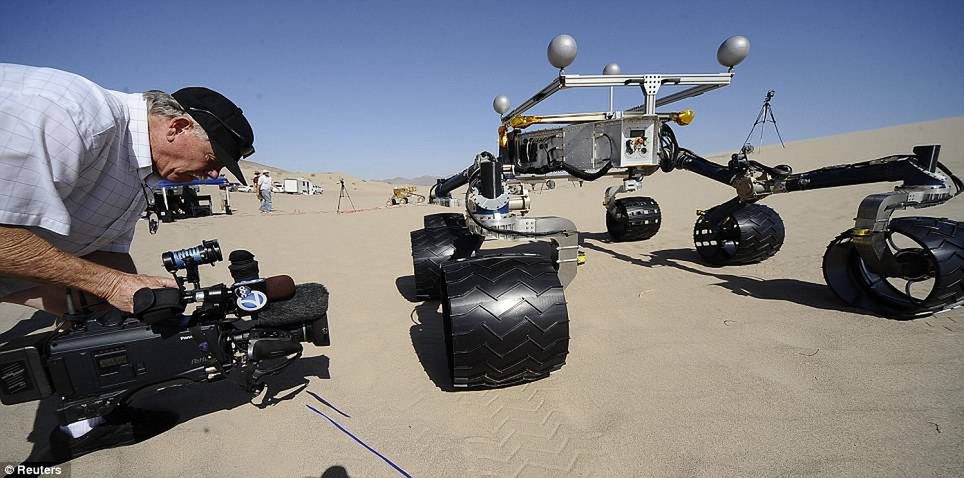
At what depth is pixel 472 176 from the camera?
3.57 m

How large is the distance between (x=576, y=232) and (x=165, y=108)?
8.29 ft

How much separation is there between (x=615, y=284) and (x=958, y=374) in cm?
267

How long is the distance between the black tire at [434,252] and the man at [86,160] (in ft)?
7.35

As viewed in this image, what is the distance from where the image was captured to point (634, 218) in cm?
674

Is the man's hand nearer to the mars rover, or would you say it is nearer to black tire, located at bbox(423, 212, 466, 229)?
the mars rover

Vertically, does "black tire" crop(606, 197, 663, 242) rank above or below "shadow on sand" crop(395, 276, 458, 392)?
above

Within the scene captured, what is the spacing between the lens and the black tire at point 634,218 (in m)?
6.77

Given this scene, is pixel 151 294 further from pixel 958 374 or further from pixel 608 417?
pixel 958 374

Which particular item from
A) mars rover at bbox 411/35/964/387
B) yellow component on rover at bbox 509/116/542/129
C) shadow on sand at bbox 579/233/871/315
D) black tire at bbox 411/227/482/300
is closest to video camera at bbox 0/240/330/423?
mars rover at bbox 411/35/964/387

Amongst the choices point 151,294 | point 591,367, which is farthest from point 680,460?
point 151,294

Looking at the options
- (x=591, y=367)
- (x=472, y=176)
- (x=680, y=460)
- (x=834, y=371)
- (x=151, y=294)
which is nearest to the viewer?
(x=151, y=294)

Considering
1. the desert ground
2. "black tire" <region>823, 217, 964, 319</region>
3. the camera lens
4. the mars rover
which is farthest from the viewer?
"black tire" <region>823, 217, 964, 319</region>

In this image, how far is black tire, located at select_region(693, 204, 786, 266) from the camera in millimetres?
4730

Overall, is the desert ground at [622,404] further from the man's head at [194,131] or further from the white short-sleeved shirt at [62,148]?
the man's head at [194,131]
